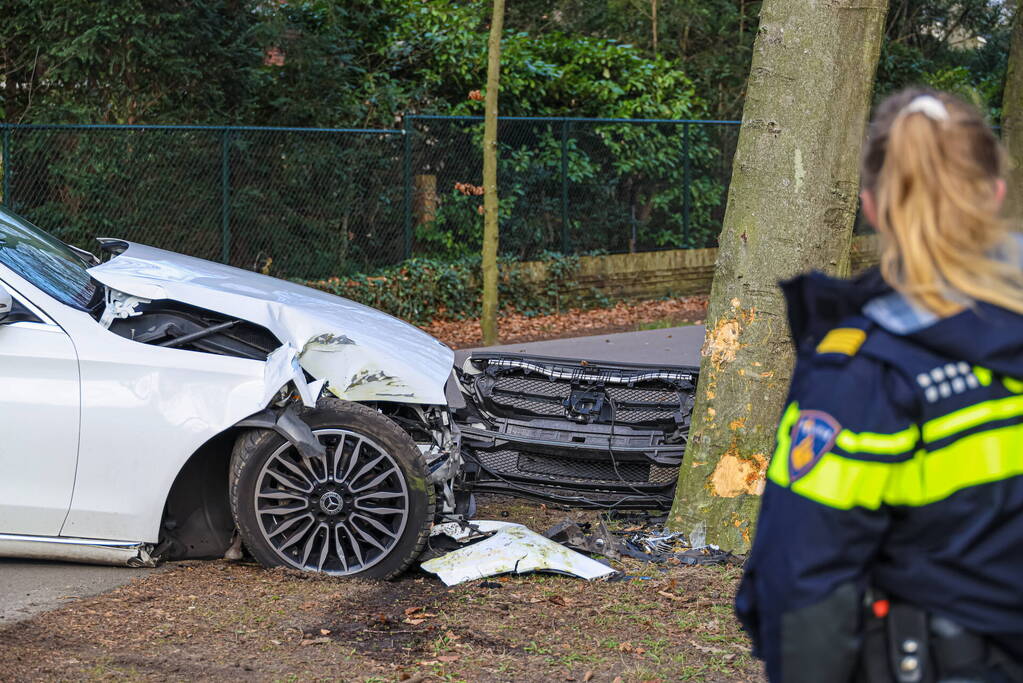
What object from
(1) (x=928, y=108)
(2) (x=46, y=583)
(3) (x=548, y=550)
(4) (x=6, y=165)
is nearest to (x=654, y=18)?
(4) (x=6, y=165)

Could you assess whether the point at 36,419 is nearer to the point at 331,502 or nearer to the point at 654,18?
the point at 331,502

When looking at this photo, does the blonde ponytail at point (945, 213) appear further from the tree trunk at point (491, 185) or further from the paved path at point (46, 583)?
the tree trunk at point (491, 185)

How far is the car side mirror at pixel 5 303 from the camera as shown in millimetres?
4605

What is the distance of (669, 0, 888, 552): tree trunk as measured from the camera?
5117 mm

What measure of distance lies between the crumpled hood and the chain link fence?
1056 centimetres

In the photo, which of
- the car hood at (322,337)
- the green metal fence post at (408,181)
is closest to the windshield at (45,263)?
the car hood at (322,337)

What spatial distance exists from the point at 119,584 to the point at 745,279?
308cm

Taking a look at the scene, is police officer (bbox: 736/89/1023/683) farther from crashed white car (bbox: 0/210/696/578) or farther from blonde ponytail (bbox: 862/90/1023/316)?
crashed white car (bbox: 0/210/696/578)

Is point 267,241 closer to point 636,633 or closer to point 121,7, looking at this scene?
point 121,7

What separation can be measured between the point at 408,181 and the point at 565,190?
2.57 m

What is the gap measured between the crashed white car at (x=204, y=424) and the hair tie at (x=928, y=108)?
328 cm

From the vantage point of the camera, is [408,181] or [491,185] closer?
[491,185]

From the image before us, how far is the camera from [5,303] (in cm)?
462

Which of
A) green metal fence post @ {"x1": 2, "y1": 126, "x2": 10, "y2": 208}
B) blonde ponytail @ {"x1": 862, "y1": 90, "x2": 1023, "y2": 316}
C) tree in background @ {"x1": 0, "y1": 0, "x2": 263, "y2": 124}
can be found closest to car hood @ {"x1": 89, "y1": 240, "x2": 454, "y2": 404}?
blonde ponytail @ {"x1": 862, "y1": 90, "x2": 1023, "y2": 316}
